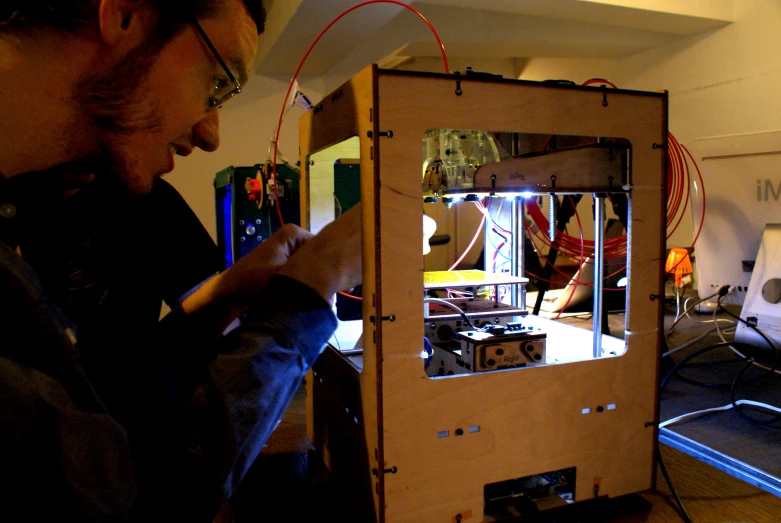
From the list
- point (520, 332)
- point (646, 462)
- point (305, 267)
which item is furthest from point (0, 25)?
point (646, 462)

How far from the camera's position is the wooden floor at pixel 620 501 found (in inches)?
27.2

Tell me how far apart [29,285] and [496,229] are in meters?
0.98

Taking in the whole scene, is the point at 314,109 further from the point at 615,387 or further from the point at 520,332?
the point at 615,387

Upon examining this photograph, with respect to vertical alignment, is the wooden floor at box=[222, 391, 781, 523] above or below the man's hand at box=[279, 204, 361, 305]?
below

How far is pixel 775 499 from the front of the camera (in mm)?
703

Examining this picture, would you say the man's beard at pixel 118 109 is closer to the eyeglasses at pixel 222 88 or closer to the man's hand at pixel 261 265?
the eyeglasses at pixel 222 88

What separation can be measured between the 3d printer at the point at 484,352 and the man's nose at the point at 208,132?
17 centimetres

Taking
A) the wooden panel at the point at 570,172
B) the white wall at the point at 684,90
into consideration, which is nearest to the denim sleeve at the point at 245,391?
the wooden panel at the point at 570,172

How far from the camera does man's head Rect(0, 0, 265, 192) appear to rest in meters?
0.44

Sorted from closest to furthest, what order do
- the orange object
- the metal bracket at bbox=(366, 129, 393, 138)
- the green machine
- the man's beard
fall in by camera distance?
the man's beard → the metal bracket at bbox=(366, 129, 393, 138) → the green machine → the orange object

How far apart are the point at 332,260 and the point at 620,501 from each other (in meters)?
0.54

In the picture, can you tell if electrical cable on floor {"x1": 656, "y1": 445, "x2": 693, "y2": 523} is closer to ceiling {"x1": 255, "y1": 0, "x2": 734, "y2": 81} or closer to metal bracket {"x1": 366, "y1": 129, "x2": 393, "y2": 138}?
metal bracket {"x1": 366, "y1": 129, "x2": 393, "y2": 138}

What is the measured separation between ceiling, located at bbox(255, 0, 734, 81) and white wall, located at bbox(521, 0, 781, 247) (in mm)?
80

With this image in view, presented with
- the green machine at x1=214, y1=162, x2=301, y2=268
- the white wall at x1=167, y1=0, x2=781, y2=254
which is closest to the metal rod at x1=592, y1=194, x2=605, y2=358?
the green machine at x1=214, y1=162, x2=301, y2=268
